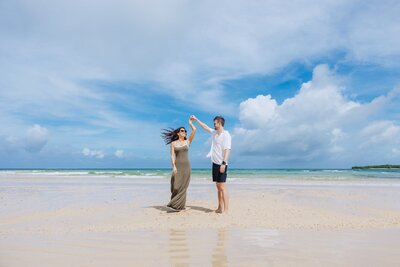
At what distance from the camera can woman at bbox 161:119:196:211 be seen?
30.6ft

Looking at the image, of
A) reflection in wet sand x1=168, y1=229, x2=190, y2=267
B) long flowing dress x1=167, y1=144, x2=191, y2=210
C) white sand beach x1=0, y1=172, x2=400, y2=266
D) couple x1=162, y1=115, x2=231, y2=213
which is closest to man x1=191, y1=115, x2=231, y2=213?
couple x1=162, y1=115, x2=231, y2=213

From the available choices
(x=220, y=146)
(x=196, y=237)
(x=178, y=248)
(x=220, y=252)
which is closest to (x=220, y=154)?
(x=220, y=146)

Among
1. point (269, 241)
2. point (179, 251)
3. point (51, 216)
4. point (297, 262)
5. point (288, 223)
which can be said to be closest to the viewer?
point (297, 262)

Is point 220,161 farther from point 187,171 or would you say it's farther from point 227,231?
point 227,231

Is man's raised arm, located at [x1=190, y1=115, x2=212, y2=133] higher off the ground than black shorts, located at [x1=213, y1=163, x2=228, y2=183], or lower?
higher

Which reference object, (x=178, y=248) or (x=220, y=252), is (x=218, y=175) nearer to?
(x=178, y=248)

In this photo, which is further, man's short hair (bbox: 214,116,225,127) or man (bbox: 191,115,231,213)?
man's short hair (bbox: 214,116,225,127)

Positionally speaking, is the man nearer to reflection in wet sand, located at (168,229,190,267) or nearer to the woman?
the woman

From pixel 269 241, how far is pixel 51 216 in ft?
18.1

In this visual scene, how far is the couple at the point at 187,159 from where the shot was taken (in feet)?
28.9

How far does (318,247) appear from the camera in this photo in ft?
18.2

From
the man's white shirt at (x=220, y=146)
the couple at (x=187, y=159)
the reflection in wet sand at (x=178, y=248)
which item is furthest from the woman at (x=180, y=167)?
the reflection in wet sand at (x=178, y=248)

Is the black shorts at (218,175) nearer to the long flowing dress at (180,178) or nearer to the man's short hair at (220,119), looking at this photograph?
the long flowing dress at (180,178)

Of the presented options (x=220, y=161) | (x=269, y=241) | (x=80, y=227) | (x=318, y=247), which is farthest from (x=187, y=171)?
(x=318, y=247)
